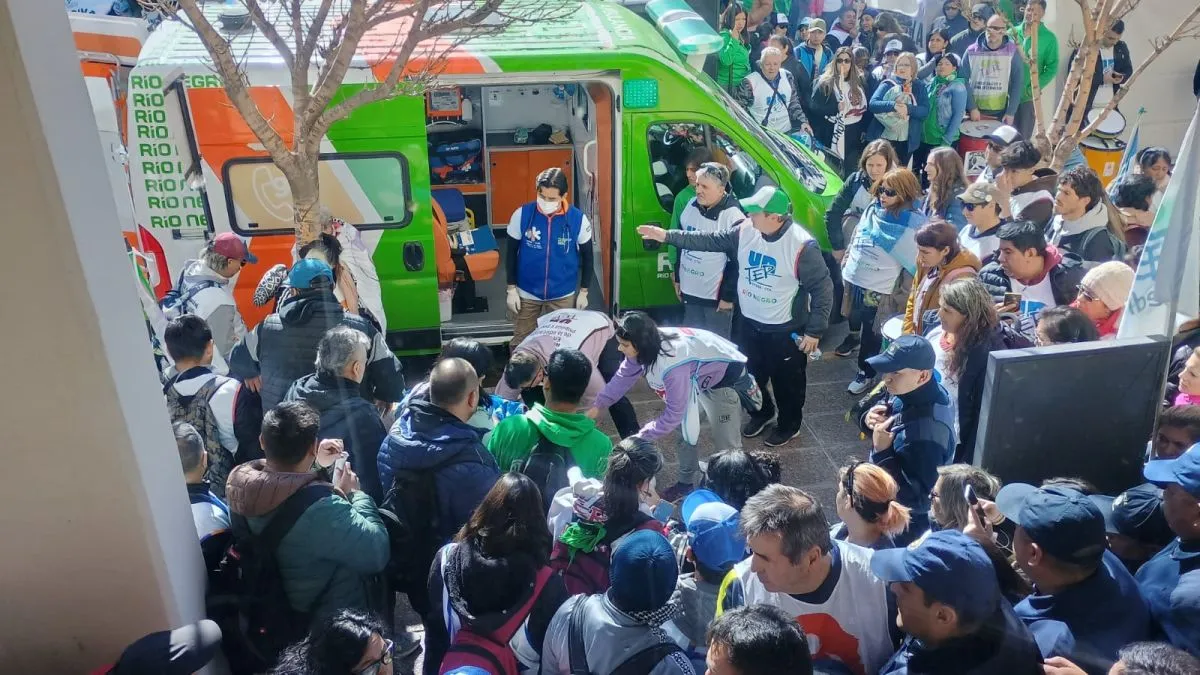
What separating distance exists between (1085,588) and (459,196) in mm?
5902

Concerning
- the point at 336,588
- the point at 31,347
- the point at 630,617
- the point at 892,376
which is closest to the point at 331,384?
the point at 336,588

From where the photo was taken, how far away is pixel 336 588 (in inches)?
125

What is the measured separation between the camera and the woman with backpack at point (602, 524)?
311 cm

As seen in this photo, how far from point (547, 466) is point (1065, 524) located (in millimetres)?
1824

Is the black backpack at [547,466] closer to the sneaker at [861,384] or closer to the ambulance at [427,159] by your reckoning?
the ambulance at [427,159]


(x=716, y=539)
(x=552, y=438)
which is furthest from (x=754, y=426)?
(x=716, y=539)

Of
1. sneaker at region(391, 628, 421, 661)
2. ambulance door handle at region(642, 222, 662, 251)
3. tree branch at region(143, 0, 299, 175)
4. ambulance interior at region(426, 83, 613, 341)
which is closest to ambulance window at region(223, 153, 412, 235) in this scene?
tree branch at region(143, 0, 299, 175)

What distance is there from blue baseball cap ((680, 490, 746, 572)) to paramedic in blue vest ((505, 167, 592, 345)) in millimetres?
3090

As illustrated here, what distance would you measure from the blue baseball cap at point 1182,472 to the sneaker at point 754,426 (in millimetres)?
3121

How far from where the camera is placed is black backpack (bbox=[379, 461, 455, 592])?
135 inches

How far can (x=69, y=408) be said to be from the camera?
2.60 metres

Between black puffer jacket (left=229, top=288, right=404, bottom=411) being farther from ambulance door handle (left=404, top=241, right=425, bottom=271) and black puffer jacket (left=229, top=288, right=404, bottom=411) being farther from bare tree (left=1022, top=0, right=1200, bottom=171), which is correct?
Answer: bare tree (left=1022, top=0, right=1200, bottom=171)

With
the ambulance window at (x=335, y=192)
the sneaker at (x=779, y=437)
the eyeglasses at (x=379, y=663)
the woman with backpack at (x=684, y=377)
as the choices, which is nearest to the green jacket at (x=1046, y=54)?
the sneaker at (x=779, y=437)

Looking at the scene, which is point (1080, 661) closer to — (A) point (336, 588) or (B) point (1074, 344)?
(B) point (1074, 344)
